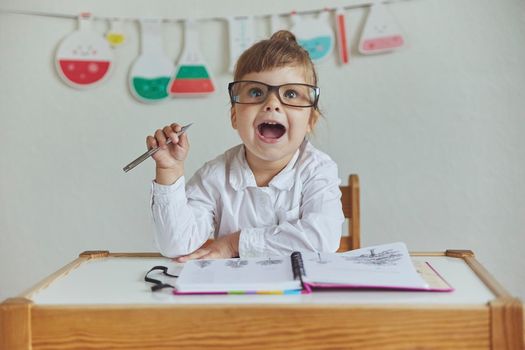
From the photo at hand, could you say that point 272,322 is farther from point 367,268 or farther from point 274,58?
point 274,58

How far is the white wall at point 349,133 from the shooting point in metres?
1.89

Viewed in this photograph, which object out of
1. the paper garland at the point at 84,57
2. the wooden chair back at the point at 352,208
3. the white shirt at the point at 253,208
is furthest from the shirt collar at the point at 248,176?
the paper garland at the point at 84,57

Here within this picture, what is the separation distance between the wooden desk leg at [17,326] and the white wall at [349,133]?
1.27 metres

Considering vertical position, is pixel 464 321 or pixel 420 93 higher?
pixel 420 93

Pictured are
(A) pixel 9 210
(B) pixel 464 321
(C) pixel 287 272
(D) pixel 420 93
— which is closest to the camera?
(B) pixel 464 321

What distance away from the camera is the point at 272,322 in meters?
0.71

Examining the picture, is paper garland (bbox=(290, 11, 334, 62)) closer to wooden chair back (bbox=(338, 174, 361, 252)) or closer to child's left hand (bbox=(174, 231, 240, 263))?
wooden chair back (bbox=(338, 174, 361, 252))

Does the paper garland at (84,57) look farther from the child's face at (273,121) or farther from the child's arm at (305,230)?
the child's arm at (305,230)

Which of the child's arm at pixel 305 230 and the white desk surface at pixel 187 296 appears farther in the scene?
the child's arm at pixel 305 230

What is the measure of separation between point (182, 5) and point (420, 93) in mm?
790

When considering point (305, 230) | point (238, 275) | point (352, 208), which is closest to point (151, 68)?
point (352, 208)

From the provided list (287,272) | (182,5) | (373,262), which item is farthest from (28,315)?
(182,5)

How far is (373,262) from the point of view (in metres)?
0.87

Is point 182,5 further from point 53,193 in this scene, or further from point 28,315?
point 28,315
